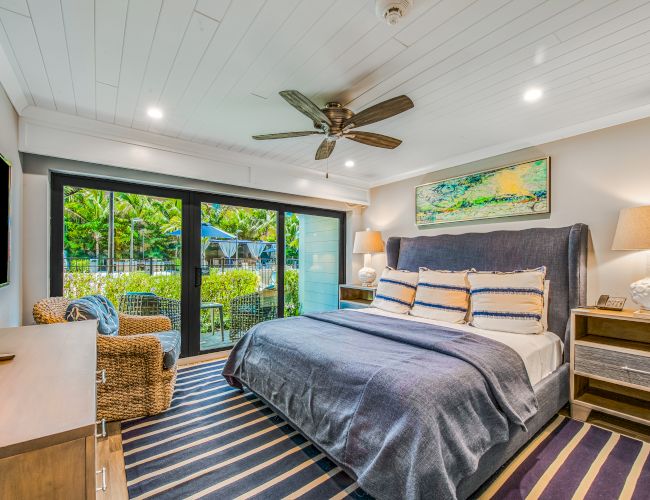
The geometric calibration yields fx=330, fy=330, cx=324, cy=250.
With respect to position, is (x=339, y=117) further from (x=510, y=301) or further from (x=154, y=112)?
(x=510, y=301)

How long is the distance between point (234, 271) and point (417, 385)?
3048 mm

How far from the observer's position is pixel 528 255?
3.12 metres

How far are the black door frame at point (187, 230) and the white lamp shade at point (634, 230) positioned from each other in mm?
3415

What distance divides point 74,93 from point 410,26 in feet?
7.79

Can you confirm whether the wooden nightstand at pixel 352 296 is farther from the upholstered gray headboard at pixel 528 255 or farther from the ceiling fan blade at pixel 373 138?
the ceiling fan blade at pixel 373 138

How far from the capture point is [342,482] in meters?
1.80

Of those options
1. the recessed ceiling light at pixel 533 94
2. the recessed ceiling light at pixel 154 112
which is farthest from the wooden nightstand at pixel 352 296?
the recessed ceiling light at pixel 154 112

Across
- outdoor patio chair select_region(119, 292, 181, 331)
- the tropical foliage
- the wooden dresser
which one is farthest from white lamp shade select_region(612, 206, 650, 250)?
outdoor patio chair select_region(119, 292, 181, 331)

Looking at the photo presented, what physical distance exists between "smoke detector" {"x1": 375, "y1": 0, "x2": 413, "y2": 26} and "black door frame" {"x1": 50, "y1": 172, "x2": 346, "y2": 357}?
2.83m

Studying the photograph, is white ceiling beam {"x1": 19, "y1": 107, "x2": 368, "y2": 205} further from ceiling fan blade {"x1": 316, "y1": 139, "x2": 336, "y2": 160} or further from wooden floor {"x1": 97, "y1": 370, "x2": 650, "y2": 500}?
wooden floor {"x1": 97, "y1": 370, "x2": 650, "y2": 500}

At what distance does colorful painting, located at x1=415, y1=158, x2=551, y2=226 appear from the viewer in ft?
10.6

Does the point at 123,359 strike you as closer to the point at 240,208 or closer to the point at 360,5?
the point at 240,208

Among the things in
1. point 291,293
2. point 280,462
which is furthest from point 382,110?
point 291,293

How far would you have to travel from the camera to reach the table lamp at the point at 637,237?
2346 millimetres
